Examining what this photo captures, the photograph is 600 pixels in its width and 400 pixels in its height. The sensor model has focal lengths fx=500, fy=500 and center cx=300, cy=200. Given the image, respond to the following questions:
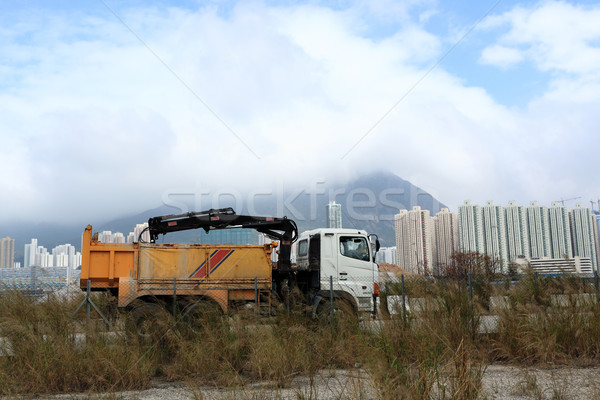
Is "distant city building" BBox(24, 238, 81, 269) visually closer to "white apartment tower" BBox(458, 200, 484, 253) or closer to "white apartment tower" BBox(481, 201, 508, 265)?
"white apartment tower" BBox(458, 200, 484, 253)

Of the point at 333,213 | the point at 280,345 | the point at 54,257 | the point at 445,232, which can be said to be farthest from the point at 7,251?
the point at 280,345

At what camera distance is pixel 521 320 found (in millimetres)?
9781

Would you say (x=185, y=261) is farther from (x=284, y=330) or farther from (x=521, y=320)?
(x=521, y=320)

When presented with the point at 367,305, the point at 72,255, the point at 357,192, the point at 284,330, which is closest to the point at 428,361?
the point at 284,330

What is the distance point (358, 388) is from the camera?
6453mm

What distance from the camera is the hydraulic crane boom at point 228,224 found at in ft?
50.5

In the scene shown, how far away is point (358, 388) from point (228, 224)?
9.91 m

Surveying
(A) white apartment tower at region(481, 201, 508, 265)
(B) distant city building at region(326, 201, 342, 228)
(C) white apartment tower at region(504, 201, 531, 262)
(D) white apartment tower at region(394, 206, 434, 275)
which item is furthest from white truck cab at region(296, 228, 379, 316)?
(C) white apartment tower at region(504, 201, 531, 262)

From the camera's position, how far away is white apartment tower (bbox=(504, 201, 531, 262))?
376ft

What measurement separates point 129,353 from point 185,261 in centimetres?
524

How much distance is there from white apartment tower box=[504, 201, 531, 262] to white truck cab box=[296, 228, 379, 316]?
10858 cm


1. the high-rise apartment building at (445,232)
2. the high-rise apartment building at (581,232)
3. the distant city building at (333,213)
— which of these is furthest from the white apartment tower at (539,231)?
the distant city building at (333,213)

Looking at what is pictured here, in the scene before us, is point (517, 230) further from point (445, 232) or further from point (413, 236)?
point (413, 236)

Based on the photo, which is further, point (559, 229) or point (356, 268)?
point (559, 229)
